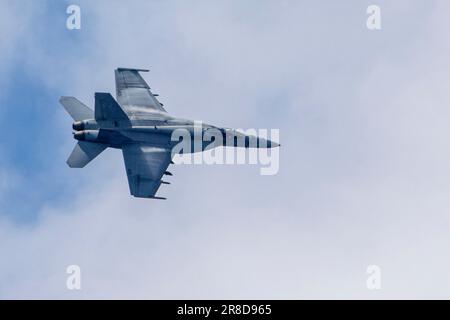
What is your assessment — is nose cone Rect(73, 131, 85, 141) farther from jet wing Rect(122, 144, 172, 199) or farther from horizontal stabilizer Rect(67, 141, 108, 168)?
jet wing Rect(122, 144, 172, 199)

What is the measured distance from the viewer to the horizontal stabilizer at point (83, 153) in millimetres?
79562

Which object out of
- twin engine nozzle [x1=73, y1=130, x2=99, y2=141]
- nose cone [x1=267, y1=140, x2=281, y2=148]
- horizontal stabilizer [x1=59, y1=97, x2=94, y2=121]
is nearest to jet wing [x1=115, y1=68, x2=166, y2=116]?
horizontal stabilizer [x1=59, y1=97, x2=94, y2=121]

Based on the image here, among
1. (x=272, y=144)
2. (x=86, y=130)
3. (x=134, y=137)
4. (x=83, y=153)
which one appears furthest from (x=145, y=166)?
(x=272, y=144)

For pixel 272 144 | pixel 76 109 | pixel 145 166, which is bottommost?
pixel 145 166

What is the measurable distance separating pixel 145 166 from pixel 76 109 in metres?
10.3

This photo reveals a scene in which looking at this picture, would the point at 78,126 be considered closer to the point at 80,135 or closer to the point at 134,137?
the point at 80,135

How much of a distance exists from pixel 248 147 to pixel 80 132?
17334mm

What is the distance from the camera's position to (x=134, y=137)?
79500 mm

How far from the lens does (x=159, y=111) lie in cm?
8388

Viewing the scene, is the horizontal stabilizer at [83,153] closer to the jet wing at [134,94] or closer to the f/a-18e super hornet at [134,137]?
the f/a-18e super hornet at [134,137]

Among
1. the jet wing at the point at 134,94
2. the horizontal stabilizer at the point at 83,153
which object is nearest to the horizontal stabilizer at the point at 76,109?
the horizontal stabilizer at the point at 83,153

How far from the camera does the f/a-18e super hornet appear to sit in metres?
77.8

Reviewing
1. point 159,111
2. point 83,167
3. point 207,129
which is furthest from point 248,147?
point 83,167
